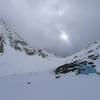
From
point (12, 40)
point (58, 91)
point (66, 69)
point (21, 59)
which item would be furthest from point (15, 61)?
point (58, 91)

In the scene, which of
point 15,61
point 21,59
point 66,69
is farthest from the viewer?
point 21,59

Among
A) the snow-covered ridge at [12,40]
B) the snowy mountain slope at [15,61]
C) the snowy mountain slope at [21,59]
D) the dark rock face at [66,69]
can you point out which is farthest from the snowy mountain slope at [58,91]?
the snow-covered ridge at [12,40]

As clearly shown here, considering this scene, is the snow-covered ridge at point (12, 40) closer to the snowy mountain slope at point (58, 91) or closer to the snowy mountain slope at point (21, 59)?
the snowy mountain slope at point (21, 59)

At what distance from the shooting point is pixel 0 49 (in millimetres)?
69375

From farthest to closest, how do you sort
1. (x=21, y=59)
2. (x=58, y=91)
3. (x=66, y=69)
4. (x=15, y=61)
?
(x=21, y=59), (x=15, y=61), (x=66, y=69), (x=58, y=91)

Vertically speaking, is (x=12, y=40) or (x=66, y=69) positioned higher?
(x=12, y=40)

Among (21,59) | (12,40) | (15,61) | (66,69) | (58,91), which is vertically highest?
(12,40)

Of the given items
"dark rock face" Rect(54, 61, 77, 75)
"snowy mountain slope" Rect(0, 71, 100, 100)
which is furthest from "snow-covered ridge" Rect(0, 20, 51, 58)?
"snowy mountain slope" Rect(0, 71, 100, 100)

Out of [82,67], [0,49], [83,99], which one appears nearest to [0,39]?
[0,49]

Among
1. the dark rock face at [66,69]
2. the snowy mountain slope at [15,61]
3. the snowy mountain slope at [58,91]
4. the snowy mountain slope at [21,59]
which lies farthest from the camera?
the snowy mountain slope at [15,61]

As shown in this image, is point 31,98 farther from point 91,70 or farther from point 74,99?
point 91,70

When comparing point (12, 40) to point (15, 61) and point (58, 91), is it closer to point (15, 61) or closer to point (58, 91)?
point (15, 61)

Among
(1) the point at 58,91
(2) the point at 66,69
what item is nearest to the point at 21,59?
(2) the point at 66,69

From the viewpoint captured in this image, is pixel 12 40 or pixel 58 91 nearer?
pixel 58 91
